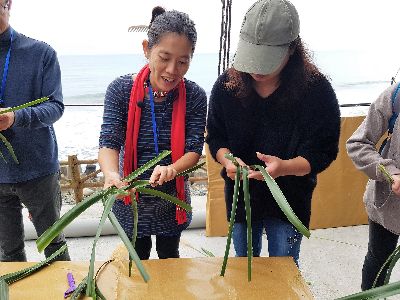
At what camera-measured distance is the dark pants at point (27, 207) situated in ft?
3.99

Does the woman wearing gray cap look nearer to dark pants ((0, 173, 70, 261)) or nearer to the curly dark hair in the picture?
the curly dark hair

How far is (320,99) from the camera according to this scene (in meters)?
0.91

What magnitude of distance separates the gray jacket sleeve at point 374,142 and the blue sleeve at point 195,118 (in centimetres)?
43

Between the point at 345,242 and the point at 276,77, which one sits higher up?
the point at 276,77

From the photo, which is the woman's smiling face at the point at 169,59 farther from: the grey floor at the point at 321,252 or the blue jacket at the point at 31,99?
the grey floor at the point at 321,252

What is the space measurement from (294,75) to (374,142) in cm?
36

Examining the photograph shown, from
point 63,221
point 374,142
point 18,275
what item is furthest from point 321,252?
point 63,221

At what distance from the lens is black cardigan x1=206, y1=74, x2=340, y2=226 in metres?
0.91

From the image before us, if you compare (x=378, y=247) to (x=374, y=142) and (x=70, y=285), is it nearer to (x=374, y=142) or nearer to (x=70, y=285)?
(x=374, y=142)

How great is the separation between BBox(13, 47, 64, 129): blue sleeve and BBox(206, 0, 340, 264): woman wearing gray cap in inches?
19.0

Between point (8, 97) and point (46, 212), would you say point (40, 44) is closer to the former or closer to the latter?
point (8, 97)

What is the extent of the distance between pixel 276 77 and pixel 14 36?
2.51ft

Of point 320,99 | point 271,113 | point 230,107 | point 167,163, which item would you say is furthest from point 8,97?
point 320,99

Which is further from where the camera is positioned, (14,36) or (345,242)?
(345,242)
